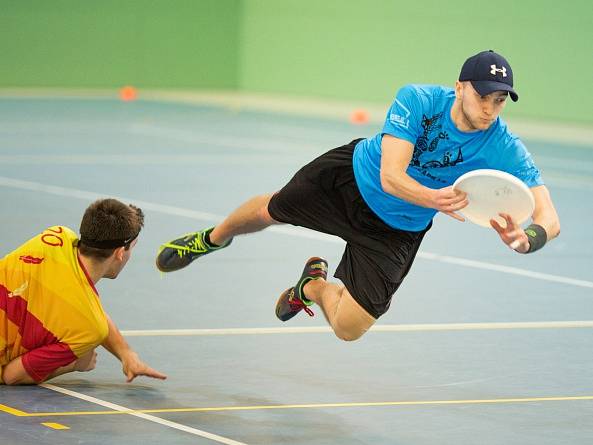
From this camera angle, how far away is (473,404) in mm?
6324

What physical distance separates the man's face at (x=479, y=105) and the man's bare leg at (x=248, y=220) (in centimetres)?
153

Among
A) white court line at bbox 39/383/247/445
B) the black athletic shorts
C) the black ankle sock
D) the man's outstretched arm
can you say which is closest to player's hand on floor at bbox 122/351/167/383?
the man's outstretched arm

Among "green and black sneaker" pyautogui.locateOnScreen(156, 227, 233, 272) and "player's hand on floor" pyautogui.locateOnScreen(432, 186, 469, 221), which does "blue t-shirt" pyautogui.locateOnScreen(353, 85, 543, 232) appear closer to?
"player's hand on floor" pyautogui.locateOnScreen(432, 186, 469, 221)

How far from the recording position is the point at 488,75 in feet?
19.7

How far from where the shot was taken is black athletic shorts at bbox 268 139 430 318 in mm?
6711

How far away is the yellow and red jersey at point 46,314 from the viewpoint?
6.17m

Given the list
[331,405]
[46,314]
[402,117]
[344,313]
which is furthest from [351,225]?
[46,314]

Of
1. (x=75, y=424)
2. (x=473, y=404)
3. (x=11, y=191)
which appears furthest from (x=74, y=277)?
(x=11, y=191)

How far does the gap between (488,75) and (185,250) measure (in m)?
2.54

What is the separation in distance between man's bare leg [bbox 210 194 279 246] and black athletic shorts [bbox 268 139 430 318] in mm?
105

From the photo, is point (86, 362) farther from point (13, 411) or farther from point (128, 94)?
point (128, 94)

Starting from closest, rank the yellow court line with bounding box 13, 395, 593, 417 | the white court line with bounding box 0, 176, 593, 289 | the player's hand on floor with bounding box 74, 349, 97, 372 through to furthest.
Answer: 1. the yellow court line with bounding box 13, 395, 593, 417
2. the player's hand on floor with bounding box 74, 349, 97, 372
3. the white court line with bounding box 0, 176, 593, 289

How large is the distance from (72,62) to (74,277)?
2149 cm

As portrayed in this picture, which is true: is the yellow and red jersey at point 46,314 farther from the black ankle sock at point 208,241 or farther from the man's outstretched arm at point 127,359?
the black ankle sock at point 208,241
